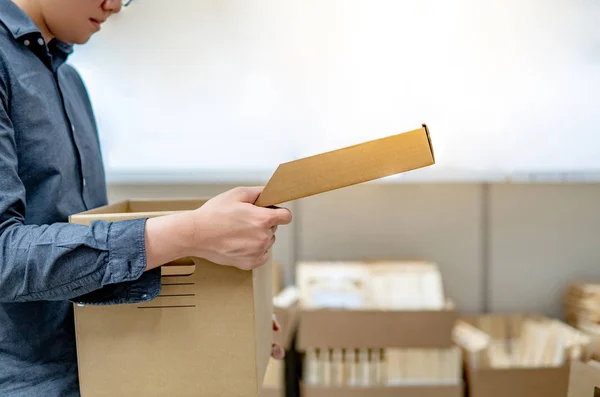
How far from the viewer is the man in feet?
2.34

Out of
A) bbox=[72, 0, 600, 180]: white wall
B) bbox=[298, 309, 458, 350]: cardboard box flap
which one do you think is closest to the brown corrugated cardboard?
bbox=[298, 309, 458, 350]: cardboard box flap

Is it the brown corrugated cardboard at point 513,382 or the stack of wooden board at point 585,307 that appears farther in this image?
the stack of wooden board at point 585,307

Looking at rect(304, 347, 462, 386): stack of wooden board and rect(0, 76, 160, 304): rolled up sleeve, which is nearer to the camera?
rect(0, 76, 160, 304): rolled up sleeve

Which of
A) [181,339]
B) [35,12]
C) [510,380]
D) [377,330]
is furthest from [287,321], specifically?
[35,12]

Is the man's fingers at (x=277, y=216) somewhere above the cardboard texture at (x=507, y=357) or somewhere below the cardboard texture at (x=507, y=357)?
above

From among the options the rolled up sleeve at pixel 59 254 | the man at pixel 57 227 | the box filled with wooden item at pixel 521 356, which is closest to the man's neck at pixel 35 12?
the man at pixel 57 227

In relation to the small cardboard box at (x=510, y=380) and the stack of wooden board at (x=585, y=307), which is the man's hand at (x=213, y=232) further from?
the stack of wooden board at (x=585, y=307)

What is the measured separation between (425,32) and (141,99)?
3.46 feet

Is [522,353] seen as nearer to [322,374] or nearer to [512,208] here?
[512,208]

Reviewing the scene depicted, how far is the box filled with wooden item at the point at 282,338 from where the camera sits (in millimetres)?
1656

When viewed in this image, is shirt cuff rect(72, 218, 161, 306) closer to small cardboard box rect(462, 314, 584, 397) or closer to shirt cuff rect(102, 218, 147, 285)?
shirt cuff rect(102, 218, 147, 285)

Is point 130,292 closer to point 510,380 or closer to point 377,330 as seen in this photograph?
point 377,330

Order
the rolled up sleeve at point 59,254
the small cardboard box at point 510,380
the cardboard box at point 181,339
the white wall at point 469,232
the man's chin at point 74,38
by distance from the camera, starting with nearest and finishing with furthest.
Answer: the rolled up sleeve at point 59,254 → the cardboard box at point 181,339 → the man's chin at point 74,38 → the small cardboard box at point 510,380 → the white wall at point 469,232

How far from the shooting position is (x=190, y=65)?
1.94 m
